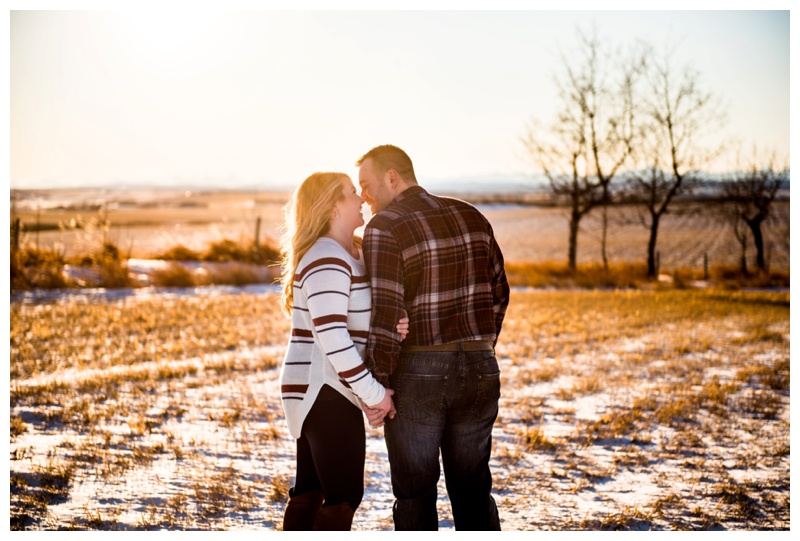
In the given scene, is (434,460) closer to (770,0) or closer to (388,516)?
(388,516)

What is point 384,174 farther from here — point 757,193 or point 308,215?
point 757,193

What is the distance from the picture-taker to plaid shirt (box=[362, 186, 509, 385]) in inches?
118

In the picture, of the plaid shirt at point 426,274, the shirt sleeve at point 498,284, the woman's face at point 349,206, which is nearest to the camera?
the plaid shirt at point 426,274

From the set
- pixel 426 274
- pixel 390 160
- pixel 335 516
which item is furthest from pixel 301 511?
pixel 390 160

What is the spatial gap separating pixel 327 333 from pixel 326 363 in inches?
6.8

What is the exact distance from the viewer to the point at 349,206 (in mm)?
3186

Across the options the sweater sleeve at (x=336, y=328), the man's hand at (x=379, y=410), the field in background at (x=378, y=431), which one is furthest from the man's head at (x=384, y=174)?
the field in background at (x=378, y=431)

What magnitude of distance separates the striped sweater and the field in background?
1522 millimetres

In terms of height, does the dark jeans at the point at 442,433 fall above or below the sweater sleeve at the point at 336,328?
below

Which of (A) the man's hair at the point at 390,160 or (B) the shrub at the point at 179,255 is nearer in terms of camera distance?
(A) the man's hair at the point at 390,160

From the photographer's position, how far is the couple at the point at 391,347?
297 cm

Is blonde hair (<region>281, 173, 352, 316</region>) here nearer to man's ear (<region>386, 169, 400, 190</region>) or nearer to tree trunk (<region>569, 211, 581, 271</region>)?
man's ear (<region>386, 169, 400, 190</region>)

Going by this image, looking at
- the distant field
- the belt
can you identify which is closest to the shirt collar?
the belt

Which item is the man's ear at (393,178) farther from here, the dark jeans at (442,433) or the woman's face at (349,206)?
the dark jeans at (442,433)
